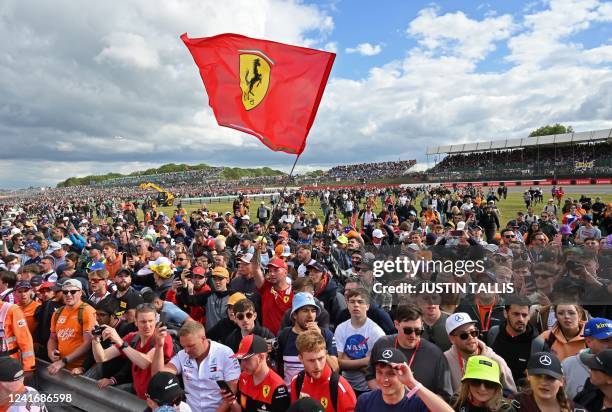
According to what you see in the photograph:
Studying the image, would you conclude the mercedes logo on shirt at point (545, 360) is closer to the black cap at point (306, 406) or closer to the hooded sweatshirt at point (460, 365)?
the hooded sweatshirt at point (460, 365)

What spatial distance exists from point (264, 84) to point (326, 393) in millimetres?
3972

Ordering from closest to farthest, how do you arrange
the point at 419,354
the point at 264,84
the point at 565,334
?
the point at 419,354 → the point at 565,334 → the point at 264,84

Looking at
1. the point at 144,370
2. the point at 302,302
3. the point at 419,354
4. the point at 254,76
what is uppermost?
the point at 254,76

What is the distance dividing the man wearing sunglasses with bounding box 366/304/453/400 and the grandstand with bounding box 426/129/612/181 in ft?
172

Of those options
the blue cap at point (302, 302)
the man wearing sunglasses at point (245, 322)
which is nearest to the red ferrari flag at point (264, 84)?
the blue cap at point (302, 302)

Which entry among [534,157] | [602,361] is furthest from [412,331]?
[534,157]

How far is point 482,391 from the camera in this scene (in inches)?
106

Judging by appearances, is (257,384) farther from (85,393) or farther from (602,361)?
(602,361)

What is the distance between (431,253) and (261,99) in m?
4.75

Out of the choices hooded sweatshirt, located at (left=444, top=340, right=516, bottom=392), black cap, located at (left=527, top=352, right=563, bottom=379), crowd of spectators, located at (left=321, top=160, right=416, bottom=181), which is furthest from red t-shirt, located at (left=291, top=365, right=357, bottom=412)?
crowd of spectators, located at (left=321, top=160, right=416, bottom=181)

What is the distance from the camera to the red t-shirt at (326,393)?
298cm

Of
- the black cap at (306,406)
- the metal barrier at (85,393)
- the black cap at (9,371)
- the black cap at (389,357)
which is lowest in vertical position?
the metal barrier at (85,393)

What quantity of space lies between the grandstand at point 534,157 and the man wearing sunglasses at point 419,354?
52518mm

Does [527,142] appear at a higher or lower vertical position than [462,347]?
higher
